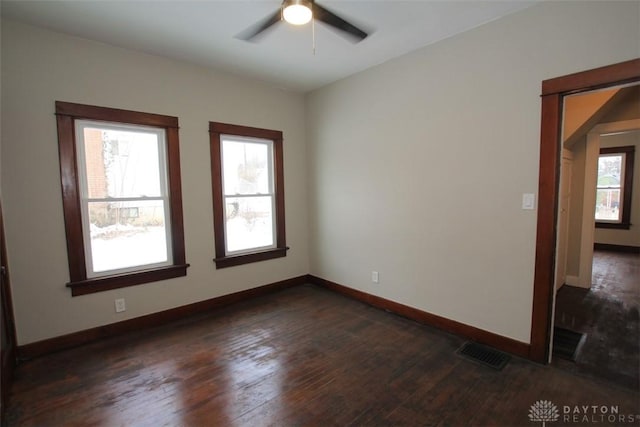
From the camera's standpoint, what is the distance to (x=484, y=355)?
8.05 ft

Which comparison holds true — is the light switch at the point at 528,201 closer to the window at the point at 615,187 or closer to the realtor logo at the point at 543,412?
the realtor logo at the point at 543,412

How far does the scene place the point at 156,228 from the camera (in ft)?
10.5

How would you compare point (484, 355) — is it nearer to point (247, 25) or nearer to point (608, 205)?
point (247, 25)

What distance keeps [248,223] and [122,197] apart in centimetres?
147

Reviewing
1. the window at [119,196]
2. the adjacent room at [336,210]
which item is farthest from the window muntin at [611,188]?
the window at [119,196]

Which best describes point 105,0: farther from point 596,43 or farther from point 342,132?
point 596,43

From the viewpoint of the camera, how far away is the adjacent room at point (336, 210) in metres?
2.03

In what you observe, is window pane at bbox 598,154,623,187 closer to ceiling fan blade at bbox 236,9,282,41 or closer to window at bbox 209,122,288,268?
window at bbox 209,122,288,268

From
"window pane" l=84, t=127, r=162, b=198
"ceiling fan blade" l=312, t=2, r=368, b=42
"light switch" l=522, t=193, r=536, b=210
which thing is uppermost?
"ceiling fan blade" l=312, t=2, r=368, b=42

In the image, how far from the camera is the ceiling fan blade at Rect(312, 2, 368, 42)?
1.88 m

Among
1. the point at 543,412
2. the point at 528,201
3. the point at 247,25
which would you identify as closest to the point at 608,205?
the point at 528,201

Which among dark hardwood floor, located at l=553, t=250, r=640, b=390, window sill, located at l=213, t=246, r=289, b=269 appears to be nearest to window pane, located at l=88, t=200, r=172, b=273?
window sill, located at l=213, t=246, r=289, b=269

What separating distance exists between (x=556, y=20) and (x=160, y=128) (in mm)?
3607

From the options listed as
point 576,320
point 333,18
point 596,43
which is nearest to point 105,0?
point 333,18
